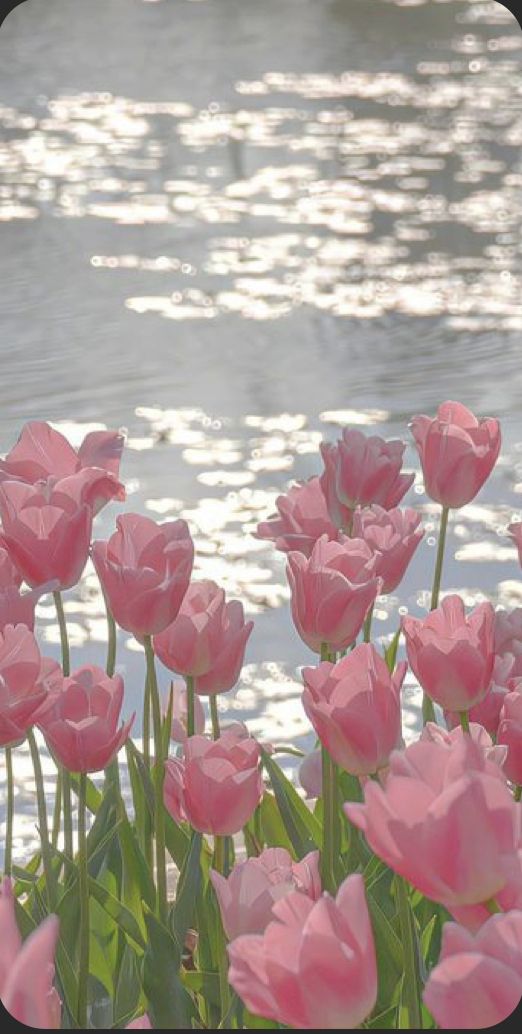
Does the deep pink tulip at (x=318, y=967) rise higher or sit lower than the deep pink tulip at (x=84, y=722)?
higher

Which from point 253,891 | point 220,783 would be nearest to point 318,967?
point 253,891

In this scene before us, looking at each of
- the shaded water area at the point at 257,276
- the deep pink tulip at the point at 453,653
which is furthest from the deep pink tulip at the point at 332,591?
the shaded water area at the point at 257,276

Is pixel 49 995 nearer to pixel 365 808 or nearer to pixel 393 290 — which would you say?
pixel 365 808

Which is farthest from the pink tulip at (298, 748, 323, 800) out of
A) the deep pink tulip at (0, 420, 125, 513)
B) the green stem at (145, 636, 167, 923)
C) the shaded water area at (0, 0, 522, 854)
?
the shaded water area at (0, 0, 522, 854)

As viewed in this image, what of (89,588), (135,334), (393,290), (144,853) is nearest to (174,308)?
(135,334)

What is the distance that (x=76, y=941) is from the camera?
1.06 m

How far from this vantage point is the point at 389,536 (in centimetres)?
113

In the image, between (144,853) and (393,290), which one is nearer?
(144,853)

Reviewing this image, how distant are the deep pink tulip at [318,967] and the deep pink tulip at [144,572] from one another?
1.19ft

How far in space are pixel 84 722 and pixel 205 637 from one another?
132 millimetres

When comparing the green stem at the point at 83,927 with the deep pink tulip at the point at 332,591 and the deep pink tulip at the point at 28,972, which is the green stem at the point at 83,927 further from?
the deep pink tulip at the point at 28,972

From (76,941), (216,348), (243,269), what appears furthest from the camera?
(243,269)

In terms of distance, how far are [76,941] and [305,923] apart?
48cm

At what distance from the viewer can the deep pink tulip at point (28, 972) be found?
0.58 metres
